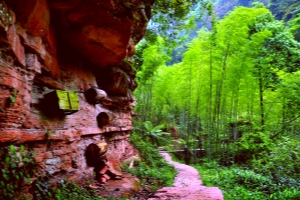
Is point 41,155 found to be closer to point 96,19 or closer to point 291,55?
point 96,19

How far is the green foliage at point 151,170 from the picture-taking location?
20.6ft

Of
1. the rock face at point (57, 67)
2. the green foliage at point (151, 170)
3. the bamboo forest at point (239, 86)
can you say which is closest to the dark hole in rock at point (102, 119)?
the rock face at point (57, 67)

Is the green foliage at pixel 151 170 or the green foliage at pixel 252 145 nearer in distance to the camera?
the green foliage at pixel 151 170

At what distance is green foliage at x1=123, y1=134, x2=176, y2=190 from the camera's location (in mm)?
6266

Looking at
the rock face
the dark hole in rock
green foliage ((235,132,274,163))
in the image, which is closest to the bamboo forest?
green foliage ((235,132,274,163))

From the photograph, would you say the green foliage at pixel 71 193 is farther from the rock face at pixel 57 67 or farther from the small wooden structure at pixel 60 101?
the small wooden structure at pixel 60 101

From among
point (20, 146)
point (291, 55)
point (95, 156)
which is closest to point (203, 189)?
point (95, 156)

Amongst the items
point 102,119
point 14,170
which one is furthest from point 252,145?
point 14,170

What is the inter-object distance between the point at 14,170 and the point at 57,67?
1929 millimetres

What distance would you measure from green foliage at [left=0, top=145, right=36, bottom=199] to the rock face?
13cm

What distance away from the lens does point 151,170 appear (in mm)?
7066

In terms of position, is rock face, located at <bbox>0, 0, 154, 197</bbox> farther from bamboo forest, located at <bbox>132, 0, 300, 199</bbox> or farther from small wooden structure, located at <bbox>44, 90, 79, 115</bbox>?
bamboo forest, located at <bbox>132, 0, 300, 199</bbox>

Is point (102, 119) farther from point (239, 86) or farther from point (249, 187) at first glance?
point (239, 86)

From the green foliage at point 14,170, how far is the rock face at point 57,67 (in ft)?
0.42
